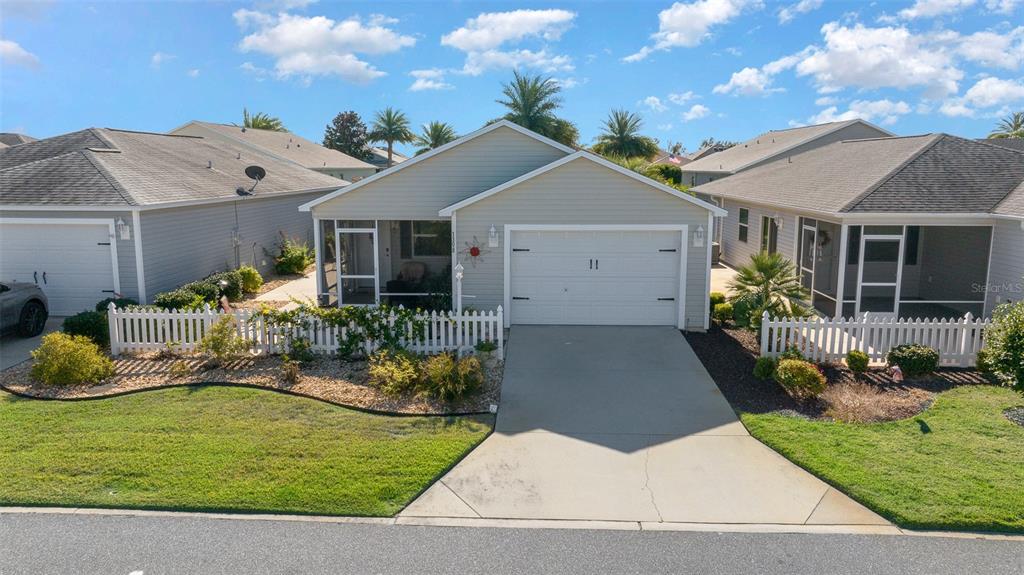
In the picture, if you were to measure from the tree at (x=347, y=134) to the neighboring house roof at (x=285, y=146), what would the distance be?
86.8 feet

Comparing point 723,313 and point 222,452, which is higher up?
point 723,313

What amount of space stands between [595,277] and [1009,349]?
7.32m

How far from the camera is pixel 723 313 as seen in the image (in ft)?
48.2

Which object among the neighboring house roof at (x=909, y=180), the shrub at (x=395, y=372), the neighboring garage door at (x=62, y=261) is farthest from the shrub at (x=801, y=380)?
the neighboring garage door at (x=62, y=261)

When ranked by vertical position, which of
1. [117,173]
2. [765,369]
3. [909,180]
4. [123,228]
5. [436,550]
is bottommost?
[436,550]

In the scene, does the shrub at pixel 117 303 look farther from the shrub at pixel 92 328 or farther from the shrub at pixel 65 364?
the shrub at pixel 65 364

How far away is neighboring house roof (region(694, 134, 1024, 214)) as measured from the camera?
1440 cm

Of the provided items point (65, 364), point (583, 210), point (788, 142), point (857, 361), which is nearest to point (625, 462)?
point (857, 361)

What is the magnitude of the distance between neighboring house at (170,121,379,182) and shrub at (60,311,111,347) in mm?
23124

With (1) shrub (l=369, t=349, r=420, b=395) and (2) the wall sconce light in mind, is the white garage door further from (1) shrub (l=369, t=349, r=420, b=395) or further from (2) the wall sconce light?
(2) the wall sconce light

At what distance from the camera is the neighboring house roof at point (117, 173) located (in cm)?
1539

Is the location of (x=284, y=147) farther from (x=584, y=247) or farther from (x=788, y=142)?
(x=584, y=247)

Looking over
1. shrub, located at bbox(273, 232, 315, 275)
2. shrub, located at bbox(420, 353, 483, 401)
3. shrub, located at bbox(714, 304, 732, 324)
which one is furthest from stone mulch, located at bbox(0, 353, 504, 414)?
shrub, located at bbox(273, 232, 315, 275)

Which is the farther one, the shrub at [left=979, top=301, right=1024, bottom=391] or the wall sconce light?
the wall sconce light
